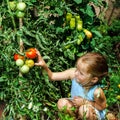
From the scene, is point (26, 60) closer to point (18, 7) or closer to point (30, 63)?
point (30, 63)

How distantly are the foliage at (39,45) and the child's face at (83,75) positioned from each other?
0.20 m

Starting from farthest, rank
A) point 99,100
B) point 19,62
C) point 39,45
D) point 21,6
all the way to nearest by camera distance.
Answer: point 99,100 < point 39,45 < point 19,62 < point 21,6

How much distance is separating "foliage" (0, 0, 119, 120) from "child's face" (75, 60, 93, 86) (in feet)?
0.64

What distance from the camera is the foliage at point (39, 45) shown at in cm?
355

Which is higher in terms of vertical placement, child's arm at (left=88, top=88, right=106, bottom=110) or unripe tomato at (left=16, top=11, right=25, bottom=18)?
unripe tomato at (left=16, top=11, right=25, bottom=18)

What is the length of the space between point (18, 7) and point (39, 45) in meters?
0.38

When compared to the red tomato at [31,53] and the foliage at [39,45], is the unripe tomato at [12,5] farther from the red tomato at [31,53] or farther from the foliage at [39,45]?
the red tomato at [31,53]

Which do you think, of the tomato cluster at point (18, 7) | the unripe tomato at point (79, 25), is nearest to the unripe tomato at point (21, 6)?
the tomato cluster at point (18, 7)

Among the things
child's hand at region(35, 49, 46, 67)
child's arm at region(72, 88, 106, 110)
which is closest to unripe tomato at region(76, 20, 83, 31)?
child's hand at region(35, 49, 46, 67)

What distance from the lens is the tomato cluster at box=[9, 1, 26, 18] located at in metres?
3.33

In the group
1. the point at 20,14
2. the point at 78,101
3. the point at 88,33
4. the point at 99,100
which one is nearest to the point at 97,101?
the point at 99,100

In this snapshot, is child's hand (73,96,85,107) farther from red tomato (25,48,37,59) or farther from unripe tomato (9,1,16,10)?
unripe tomato (9,1,16,10)

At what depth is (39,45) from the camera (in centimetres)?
356

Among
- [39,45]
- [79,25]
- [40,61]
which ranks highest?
[79,25]
